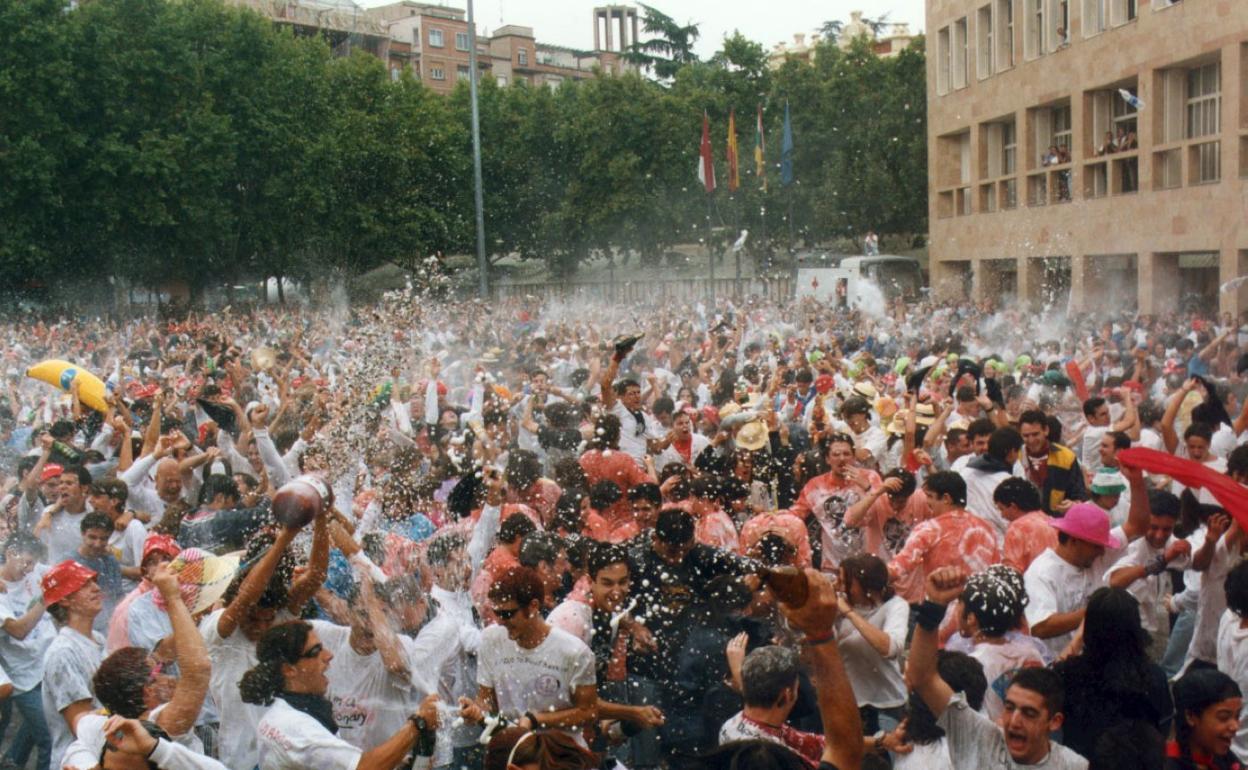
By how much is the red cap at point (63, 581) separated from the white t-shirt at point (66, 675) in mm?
133

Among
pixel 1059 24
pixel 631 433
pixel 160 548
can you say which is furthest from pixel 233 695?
Result: pixel 1059 24

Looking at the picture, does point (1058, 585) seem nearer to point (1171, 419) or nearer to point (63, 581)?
→ point (1171, 419)

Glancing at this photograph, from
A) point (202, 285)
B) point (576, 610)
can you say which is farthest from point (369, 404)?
point (202, 285)

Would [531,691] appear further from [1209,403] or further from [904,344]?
[904,344]

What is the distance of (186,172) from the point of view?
126 ft

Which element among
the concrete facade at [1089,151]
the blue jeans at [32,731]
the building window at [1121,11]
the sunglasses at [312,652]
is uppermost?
the building window at [1121,11]

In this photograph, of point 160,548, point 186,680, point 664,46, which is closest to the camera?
point 186,680

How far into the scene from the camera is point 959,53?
104 ft

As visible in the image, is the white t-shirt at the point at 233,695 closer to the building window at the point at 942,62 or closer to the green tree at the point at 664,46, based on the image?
the building window at the point at 942,62

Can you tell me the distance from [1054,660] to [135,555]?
4.72 meters

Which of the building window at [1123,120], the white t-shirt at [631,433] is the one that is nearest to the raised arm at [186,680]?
the white t-shirt at [631,433]

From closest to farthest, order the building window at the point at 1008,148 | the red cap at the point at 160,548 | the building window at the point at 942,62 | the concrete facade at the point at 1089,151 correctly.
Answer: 1. the red cap at the point at 160,548
2. the concrete facade at the point at 1089,151
3. the building window at the point at 1008,148
4. the building window at the point at 942,62

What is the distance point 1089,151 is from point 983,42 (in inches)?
240

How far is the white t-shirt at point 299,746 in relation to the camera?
393cm
